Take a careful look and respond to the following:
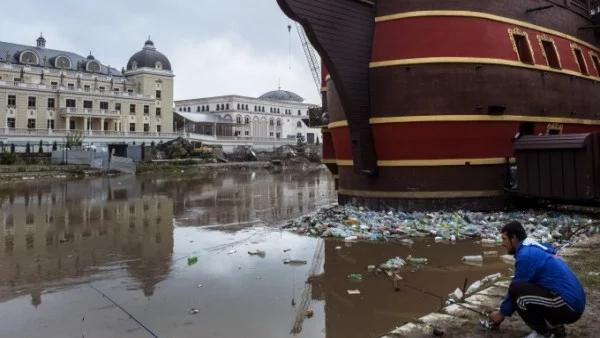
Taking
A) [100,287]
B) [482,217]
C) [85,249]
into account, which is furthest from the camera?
[482,217]

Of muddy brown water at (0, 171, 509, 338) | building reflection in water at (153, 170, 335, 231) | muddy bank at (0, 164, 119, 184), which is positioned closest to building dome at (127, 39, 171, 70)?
muddy bank at (0, 164, 119, 184)

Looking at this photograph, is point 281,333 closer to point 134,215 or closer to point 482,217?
point 482,217

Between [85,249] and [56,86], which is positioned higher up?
[56,86]

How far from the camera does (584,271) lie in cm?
636

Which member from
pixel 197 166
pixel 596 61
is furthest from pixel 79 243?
pixel 197 166

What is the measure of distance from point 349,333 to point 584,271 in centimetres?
370

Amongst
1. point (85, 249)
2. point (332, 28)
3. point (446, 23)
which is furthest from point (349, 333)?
point (446, 23)

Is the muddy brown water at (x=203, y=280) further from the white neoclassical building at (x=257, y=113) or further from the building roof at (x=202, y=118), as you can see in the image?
the white neoclassical building at (x=257, y=113)

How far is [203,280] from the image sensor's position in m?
7.13

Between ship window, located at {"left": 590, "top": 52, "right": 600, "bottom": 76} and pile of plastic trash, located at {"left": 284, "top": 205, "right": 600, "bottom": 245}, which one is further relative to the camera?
ship window, located at {"left": 590, "top": 52, "right": 600, "bottom": 76}

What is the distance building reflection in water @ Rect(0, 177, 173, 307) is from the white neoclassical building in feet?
200

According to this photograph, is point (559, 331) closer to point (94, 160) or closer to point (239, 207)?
point (239, 207)

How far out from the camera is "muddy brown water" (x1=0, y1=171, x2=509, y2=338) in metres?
5.25

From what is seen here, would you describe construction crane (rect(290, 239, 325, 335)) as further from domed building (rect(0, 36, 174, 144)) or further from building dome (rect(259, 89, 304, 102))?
building dome (rect(259, 89, 304, 102))
